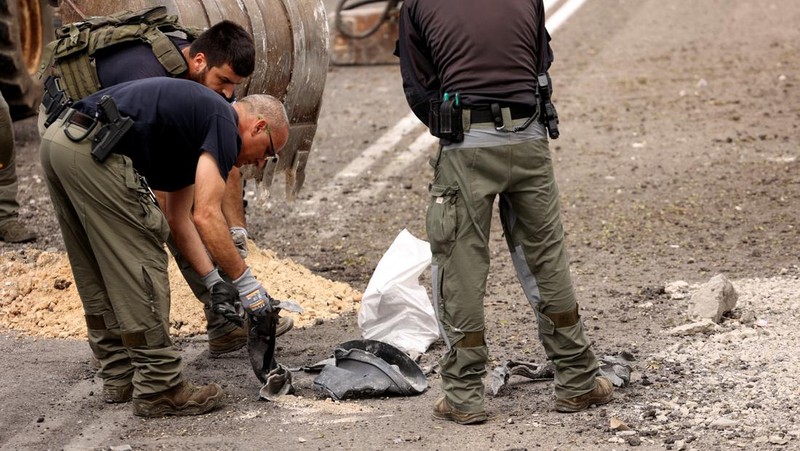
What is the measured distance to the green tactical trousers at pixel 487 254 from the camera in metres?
4.86

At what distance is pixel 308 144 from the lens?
7.51m

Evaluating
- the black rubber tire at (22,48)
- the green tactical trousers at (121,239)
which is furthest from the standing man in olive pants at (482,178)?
the black rubber tire at (22,48)

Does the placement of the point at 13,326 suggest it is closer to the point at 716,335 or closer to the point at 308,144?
the point at 308,144

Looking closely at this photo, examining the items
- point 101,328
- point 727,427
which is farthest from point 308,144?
point 727,427

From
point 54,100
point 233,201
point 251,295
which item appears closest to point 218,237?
point 251,295

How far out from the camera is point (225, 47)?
5.25m

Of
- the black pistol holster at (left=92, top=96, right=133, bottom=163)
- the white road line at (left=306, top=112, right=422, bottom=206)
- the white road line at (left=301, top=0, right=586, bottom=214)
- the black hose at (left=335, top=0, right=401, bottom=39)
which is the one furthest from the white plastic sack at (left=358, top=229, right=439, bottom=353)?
the black hose at (left=335, top=0, right=401, bottom=39)

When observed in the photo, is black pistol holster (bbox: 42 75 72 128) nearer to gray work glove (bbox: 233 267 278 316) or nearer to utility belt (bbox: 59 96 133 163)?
utility belt (bbox: 59 96 133 163)

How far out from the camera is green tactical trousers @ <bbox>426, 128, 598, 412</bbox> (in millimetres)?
4859

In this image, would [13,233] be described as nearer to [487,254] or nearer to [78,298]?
[78,298]

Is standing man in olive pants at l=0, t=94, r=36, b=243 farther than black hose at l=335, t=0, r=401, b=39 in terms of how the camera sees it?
No

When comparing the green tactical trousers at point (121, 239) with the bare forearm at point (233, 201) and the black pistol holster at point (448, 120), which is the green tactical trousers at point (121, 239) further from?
the bare forearm at point (233, 201)

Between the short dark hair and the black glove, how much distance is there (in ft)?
3.04

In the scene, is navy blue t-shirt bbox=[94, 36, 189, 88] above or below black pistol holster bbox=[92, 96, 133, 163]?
above
